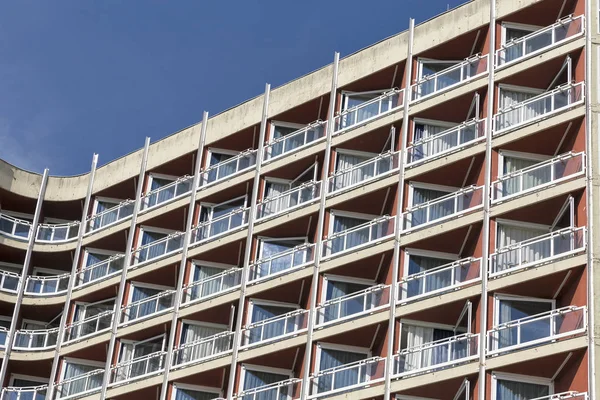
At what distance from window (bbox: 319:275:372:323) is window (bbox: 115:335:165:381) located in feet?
30.5

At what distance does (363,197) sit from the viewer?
198 ft

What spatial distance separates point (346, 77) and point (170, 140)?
11.1 metres

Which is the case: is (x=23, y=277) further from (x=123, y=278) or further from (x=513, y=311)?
(x=513, y=311)

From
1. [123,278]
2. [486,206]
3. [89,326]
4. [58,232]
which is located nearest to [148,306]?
[123,278]

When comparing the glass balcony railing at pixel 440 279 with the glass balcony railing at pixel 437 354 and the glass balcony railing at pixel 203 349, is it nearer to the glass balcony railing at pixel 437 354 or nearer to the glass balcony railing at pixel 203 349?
the glass balcony railing at pixel 437 354

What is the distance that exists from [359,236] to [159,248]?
498 inches

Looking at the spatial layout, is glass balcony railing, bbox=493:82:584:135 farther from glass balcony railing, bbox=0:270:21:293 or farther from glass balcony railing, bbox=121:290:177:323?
glass balcony railing, bbox=0:270:21:293

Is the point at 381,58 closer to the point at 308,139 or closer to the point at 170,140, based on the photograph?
the point at 308,139

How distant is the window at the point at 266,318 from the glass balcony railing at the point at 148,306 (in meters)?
5.16

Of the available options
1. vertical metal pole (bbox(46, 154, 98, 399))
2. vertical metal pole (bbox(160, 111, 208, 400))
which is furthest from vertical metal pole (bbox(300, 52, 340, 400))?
vertical metal pole (bbox(46, 154, 98, 399))

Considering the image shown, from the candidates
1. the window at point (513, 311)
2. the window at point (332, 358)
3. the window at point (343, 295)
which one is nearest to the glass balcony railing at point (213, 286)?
the window at point (343, 295)

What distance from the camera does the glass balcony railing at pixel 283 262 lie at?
60.9 m

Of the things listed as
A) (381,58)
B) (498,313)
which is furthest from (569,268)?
(381,58)

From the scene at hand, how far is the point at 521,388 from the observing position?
164ft
